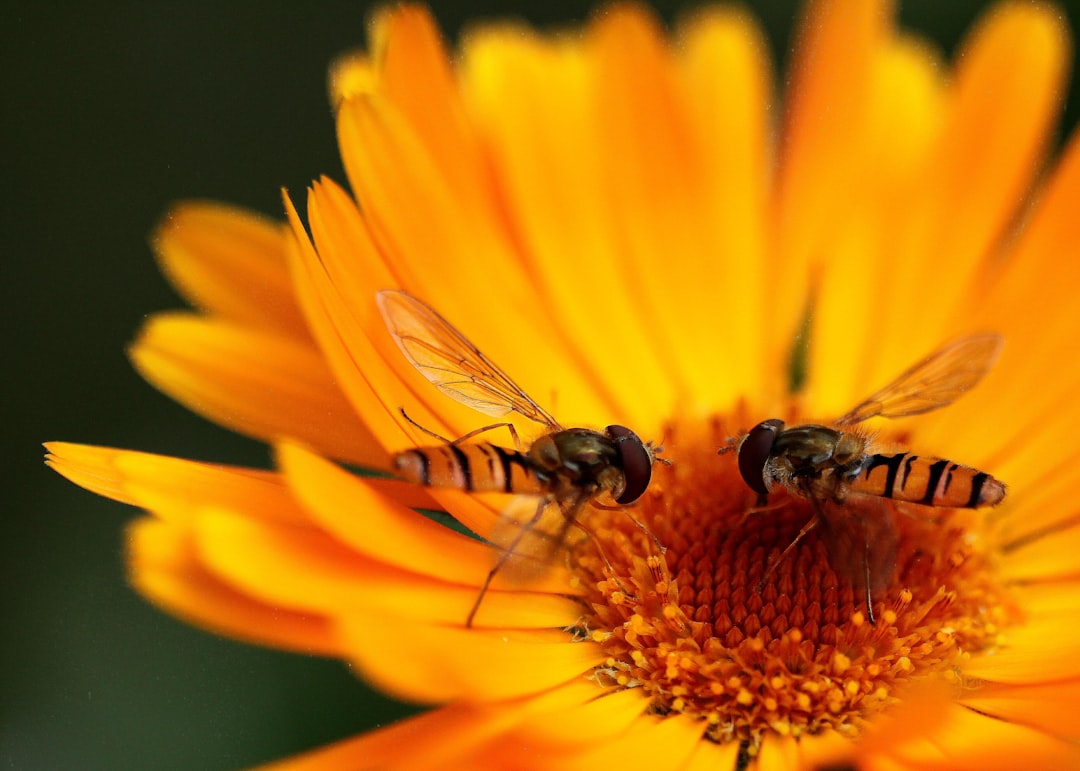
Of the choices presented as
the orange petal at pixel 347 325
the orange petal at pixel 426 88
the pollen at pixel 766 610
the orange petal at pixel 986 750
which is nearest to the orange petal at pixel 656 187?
the orange petal at pixel 426 88

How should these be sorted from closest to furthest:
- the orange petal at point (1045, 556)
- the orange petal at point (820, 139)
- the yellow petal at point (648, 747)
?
the yellow petal at point (648, 747), the orange petal at point (1045, 556), the orange petal at point (820, 139)

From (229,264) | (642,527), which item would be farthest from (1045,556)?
(229,264)

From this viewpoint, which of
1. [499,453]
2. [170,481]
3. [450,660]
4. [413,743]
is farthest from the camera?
[499,453]

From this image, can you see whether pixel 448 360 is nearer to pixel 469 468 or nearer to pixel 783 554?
pixel 469 468

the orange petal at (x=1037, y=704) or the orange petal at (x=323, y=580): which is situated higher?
the orange petal at (x=1037, y=704)

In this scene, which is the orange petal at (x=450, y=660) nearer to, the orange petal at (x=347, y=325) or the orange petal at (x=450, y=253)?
the orange petal at (x=347, y=325)

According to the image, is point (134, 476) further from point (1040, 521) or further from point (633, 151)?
point (1040, 521)

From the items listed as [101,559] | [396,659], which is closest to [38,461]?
[101,559]
